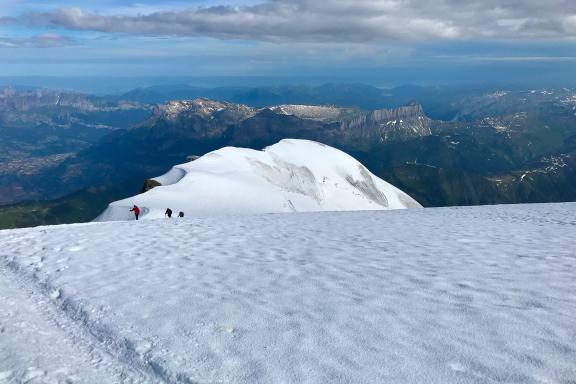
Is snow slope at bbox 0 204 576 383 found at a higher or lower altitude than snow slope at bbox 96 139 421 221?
higher

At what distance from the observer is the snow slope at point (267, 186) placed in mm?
57019

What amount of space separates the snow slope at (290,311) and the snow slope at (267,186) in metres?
31.3

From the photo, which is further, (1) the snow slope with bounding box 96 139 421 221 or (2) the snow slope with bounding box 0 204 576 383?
(1) the snow slope with bounding box 96 139 421 221

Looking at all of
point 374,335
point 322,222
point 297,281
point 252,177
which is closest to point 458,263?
point 297,281

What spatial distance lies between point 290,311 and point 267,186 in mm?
69361

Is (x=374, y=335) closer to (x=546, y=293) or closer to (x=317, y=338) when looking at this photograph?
(x=317, y=338)

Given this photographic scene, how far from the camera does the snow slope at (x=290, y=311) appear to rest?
30.2 ft

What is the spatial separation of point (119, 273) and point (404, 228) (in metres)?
16.3

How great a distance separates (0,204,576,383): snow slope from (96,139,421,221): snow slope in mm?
31283

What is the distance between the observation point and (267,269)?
16422 millimetres

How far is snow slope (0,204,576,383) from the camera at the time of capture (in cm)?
922

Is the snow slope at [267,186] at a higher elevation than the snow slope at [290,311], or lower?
lower

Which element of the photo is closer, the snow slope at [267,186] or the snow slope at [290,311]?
the snow slope at [290,311]

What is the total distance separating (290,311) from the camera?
12.1 metres
